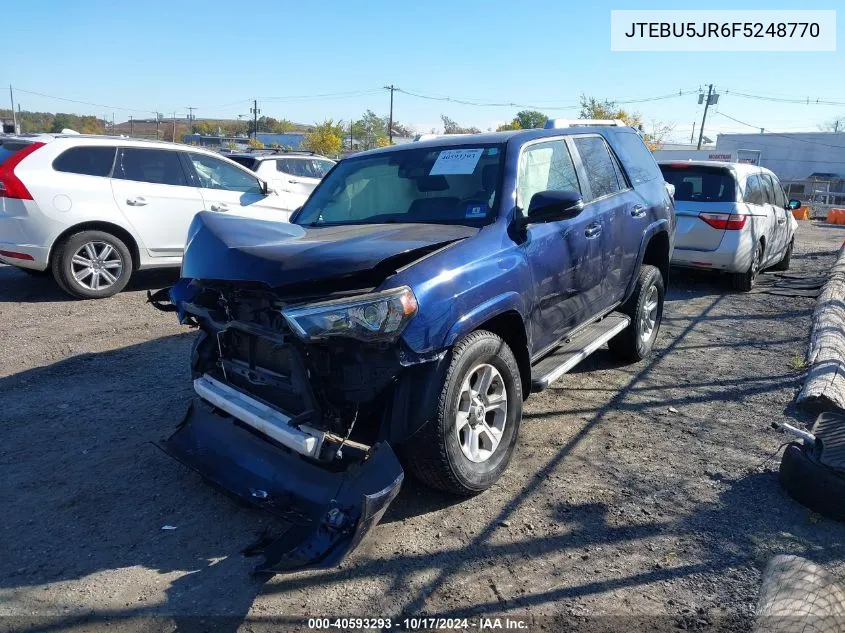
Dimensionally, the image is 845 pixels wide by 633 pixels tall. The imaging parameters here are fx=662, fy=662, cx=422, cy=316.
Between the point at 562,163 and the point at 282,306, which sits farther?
the point at 562,163

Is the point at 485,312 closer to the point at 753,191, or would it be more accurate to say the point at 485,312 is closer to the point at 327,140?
the point at 753,191

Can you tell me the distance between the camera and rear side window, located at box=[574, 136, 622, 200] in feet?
16.0

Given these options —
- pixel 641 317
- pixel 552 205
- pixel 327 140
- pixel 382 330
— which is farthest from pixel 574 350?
pixel 327 140

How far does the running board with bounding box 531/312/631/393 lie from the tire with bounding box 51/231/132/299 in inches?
224

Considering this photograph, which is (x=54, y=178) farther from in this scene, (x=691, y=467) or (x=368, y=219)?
(x=691, y=467)

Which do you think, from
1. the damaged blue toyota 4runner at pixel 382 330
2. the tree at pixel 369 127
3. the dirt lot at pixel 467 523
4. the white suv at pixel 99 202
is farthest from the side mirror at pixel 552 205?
the tree at pixel 369 127

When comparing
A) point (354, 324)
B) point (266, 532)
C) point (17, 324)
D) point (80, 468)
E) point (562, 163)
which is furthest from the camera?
point (17, 324)

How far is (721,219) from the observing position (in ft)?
28.2

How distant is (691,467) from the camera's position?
12.8 feet

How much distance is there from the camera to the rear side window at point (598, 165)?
4.87 m

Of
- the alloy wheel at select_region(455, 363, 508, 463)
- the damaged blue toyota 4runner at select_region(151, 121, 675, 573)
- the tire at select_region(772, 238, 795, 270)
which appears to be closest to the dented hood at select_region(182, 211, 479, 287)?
the damaged blue toyota 4runner at select_region(151, 121, 675, 573)

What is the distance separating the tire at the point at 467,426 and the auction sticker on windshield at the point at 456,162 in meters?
1.27

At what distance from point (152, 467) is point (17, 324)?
153 inches

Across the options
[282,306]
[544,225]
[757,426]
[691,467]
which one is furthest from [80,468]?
[757,426]
